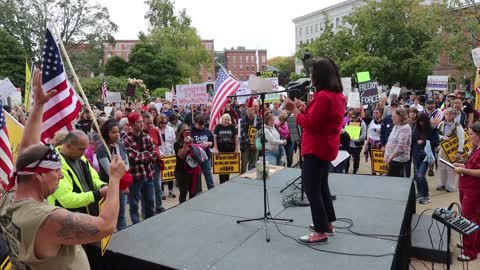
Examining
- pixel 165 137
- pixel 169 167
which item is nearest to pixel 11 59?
pixel 165 137

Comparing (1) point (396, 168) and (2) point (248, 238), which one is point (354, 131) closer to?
(1) point (396, 168)

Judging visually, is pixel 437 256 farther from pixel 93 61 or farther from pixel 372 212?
pixel 93 61

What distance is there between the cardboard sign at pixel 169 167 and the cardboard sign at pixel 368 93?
755cm

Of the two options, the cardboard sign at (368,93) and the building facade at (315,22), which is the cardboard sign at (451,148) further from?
the building facade at (315,22)

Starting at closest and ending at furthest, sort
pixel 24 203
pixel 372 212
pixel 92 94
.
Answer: pixel 24 203 < pixel 372 212 < pixel 92 94

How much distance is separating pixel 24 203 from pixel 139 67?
49.0m

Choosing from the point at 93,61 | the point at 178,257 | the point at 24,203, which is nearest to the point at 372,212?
the point at 178,257

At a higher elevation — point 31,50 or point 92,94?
point 31,50

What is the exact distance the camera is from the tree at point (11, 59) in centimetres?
3688

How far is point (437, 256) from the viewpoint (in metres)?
5.14

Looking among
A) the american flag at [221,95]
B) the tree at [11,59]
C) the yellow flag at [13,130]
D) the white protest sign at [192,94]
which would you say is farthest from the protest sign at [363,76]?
the tree at [11,59]

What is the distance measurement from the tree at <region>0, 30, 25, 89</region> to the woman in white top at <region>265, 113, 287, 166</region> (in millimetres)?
35958

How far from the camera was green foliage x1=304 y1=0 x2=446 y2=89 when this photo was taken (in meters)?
34.7

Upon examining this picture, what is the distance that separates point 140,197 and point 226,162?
96.8 inches
